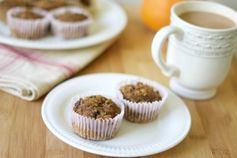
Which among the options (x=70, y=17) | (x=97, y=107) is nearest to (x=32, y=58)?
(x=70, y=17)

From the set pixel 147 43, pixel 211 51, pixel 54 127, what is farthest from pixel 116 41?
pixel 54 127

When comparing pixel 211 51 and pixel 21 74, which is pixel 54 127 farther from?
pixel 211 51

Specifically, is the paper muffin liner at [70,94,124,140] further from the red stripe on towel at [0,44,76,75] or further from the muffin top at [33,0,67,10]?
the muffin top at [33,0,67,10]

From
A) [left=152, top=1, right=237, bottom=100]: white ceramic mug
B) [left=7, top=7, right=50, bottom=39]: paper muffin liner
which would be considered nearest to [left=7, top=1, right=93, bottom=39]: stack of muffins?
[left=7, top=7, right=50, bottom=39]: paper muffin liner

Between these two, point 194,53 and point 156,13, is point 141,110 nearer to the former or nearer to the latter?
point 194,53

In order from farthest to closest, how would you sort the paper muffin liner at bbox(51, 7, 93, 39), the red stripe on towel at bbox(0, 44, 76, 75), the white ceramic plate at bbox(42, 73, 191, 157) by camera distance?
the paper muffin liner at bbox(51, 7, 93, 39), the red stripe on towel at bbox(0, 44, 76, 75), the white ceramic plate at bbox(42, 73, 191, 157)

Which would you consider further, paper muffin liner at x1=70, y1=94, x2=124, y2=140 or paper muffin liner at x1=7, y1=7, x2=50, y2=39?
paper muffin liner at x1=7, y1=7, x2=50, y2=39

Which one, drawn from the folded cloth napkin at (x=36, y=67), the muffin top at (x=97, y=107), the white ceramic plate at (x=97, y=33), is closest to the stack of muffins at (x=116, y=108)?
the muffin top at (x=97, y=107)
